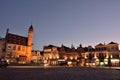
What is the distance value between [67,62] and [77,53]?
7.46m

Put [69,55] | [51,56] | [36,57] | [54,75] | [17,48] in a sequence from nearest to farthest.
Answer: [54,75] → [17,48] → [69,55] → [51,56] → [36,57]

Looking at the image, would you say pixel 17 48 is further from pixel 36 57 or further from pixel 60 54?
pixel 60 54

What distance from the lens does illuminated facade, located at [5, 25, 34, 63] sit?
254 ft

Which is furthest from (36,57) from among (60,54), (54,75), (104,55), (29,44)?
(54,75)

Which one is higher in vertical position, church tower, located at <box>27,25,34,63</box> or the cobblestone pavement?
church tower, located at <box>27,25,34,63</box>

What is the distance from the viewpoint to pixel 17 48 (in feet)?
269

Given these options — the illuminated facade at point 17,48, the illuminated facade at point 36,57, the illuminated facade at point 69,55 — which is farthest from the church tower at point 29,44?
the illuminated facade at point 69,55

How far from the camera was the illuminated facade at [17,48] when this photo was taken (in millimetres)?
77381

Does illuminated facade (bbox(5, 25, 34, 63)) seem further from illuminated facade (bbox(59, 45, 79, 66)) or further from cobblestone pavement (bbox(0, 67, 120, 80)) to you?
cobblestone pavement (bbox(0, 67, 120, 80))

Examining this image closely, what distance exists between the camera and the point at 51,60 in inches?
3593

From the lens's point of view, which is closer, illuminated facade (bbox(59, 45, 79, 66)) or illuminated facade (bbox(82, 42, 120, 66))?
illuminated facade (bbox(82, 42, 120, 66))

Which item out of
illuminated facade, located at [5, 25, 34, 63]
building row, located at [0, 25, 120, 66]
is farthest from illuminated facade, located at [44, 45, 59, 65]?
illuminated facade, located at [5, 25, 34, 63]

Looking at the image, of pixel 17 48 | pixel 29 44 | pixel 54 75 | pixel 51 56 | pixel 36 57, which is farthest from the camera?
pixel 36 57

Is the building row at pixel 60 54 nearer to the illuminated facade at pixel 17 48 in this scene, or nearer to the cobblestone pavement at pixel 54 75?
the illuminated facade at pixel 17 48
